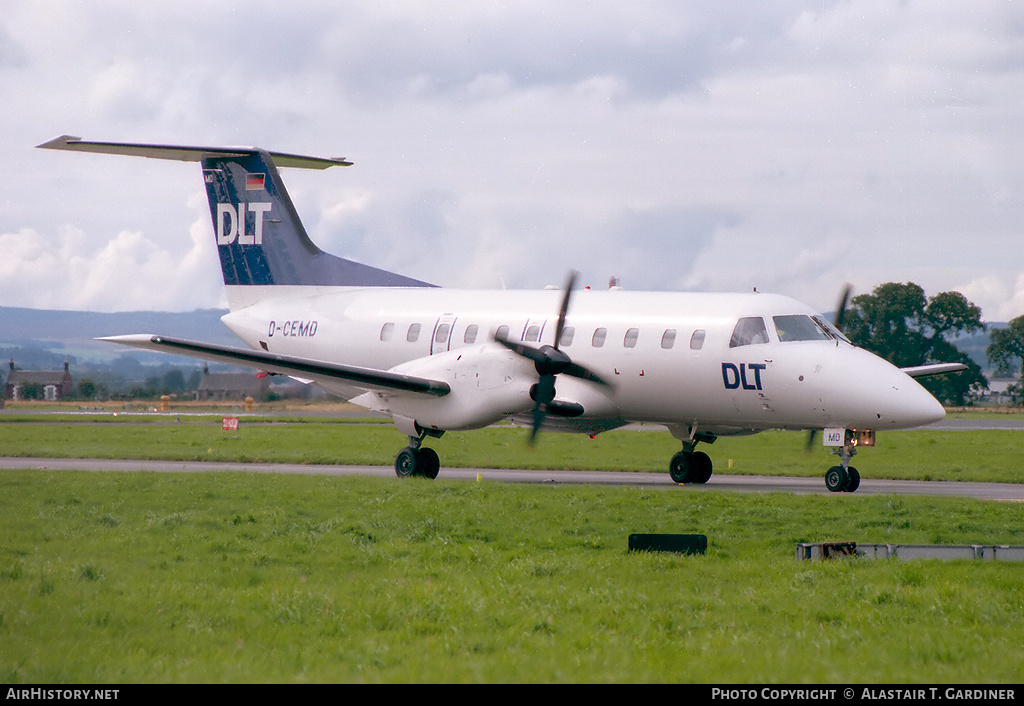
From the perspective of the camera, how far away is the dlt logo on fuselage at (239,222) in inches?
1184

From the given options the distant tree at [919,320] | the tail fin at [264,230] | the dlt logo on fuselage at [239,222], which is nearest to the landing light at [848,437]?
the tail fin at [264,230]

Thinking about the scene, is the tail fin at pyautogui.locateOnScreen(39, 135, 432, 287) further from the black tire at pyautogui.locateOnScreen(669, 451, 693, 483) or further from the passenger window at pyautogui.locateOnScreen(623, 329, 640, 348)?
the black tire at pyautogui.locateOnScreen(669, 451, 693, 483)

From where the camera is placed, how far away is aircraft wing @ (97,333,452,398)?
23.2m

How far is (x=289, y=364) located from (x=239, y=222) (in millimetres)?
8169

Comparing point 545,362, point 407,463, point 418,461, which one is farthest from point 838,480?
point 407,463

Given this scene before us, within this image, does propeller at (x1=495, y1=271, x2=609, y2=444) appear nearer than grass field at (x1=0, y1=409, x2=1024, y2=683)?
No

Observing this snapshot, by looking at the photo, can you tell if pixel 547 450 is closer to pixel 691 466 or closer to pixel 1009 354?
pixel 691 466

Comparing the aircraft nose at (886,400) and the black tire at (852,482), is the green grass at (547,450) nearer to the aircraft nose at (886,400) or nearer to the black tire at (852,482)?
the black tire at (852,482)

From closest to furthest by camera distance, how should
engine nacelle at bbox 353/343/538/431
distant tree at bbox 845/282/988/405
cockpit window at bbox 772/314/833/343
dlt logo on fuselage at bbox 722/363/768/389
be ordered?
dlt logo on fuselage at bbox 722/363/768/389
cockpit window at bbox 772/314/833/343
engine nacelle at bbox 353/343/538/431
distant tree at bbox 845/282/988/405

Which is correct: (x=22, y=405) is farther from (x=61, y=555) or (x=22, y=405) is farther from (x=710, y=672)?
(x=710, y=672)

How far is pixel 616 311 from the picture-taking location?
81.7ft

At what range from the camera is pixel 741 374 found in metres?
22.7

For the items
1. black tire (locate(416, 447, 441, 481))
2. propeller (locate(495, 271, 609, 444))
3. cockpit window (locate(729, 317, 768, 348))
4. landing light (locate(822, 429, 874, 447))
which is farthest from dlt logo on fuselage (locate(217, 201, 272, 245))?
landing light (locate(822, 429, 874, 447))

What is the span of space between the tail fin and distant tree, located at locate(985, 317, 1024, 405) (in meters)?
76.0
